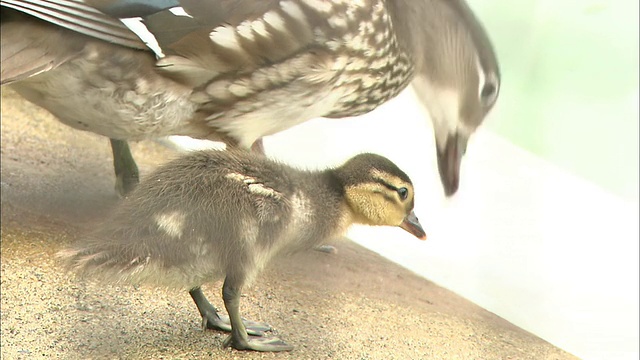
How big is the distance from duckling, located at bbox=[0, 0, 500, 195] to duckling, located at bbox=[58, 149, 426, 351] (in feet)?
0.57

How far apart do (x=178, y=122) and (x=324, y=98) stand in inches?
12.1

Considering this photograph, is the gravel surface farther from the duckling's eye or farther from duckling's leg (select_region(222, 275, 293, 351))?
the duckling's eye

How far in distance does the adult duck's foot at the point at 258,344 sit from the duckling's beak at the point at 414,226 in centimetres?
29

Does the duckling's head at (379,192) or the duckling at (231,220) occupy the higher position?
the duckling's head at (379,192)

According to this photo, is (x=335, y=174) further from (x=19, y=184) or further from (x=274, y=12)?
(x=19, y=184)

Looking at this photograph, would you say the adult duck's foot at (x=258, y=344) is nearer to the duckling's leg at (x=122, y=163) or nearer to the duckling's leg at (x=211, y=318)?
the duckling's leg at (x=211, y=318)

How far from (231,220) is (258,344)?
221 mm

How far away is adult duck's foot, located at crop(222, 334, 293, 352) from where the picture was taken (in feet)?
4.67

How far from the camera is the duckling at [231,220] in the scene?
1.35 meters

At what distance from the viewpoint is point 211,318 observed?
1.52m

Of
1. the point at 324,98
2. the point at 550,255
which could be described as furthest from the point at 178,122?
the point at 550,255

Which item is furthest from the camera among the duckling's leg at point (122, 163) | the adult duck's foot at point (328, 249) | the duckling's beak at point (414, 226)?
the duckling's leg at point (122, 163)

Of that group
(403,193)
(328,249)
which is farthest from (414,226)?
(328,249)

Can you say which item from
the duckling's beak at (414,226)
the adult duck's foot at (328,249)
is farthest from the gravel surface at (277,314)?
the duckling's beak at (414,226)
